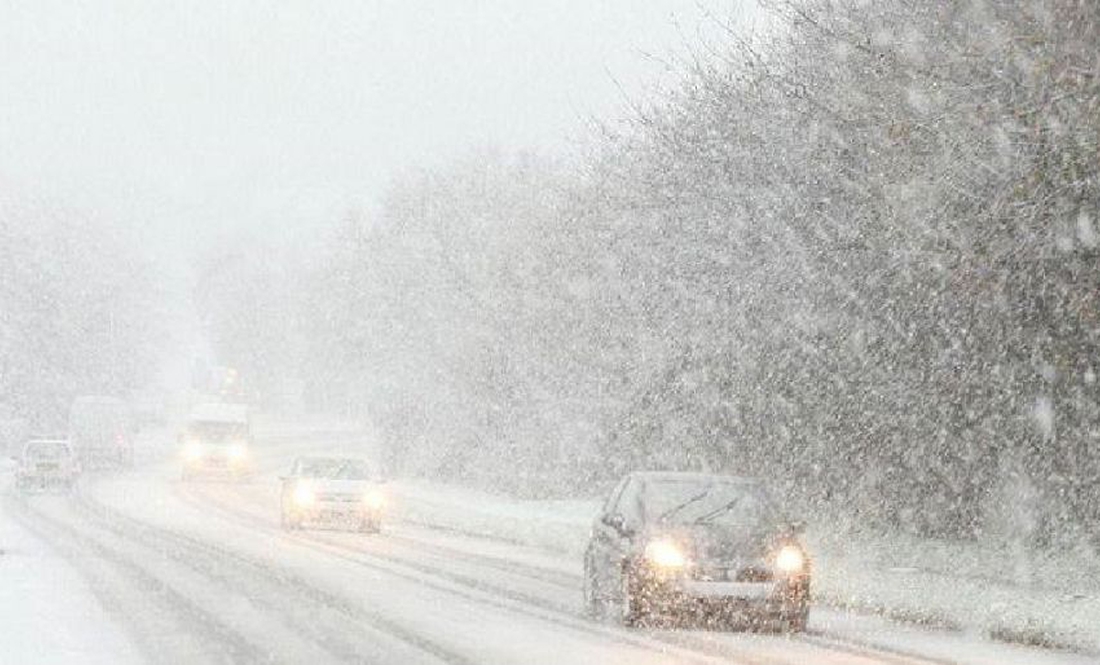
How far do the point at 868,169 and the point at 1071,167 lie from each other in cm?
787

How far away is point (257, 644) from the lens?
16.1 m

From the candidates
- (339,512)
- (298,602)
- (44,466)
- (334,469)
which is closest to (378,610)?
(298,602)

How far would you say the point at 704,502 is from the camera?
64.5ft

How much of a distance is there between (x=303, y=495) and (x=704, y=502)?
746 inches

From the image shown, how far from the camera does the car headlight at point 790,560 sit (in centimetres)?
1848

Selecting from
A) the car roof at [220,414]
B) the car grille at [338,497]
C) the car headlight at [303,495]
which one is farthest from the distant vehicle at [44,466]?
the car grille at [338,497]

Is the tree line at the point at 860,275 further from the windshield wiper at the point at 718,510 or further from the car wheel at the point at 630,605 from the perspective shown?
the car wheel at the point at 630,605

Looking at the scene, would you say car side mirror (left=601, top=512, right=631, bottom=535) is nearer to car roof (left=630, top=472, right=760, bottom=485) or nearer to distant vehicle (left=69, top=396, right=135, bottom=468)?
car roof (left=630, top=472, right=760, bottom=485)

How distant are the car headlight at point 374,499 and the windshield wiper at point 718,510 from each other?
18.1 metres

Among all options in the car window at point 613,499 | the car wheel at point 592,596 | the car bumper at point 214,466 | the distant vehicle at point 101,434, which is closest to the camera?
the car wheel at point 592,596

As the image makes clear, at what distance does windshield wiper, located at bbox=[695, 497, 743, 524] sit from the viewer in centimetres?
1916

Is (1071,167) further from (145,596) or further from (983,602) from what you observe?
(145,596)

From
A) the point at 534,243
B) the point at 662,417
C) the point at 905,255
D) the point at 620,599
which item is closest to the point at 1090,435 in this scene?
the point at 905,255

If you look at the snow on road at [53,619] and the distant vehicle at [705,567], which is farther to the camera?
the distant vehicle at [705,567]
